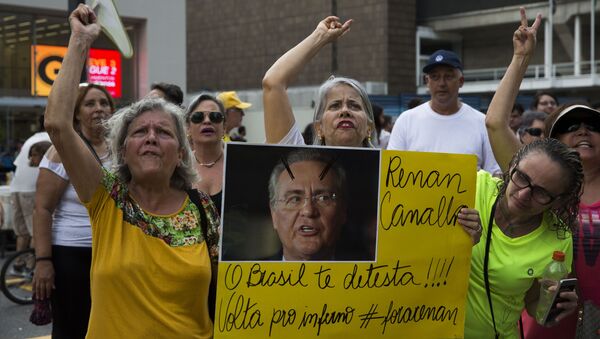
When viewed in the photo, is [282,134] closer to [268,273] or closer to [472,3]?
[268,273]

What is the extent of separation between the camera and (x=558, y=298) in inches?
105

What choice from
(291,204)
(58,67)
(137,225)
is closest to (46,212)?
(137,225)

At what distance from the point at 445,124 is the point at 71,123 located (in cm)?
314

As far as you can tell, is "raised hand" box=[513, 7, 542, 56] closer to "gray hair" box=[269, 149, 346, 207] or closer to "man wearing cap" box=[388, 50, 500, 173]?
"gray hair" box=[269, 149, 346, 207]

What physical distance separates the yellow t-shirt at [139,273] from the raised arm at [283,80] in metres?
0.71

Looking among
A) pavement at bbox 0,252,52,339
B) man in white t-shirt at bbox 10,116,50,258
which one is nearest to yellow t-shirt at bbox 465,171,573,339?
pavement at bbox 0,252,52,339

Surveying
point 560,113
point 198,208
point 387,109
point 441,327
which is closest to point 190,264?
point 198,208

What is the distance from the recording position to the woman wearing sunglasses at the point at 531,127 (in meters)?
6.16

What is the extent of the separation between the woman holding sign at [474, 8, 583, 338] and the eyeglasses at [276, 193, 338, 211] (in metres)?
0.66

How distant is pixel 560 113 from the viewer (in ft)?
10.7

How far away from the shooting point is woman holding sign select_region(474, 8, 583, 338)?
8.70 feet

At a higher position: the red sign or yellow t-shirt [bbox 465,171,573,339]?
the red sign

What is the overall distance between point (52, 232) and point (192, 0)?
119ft

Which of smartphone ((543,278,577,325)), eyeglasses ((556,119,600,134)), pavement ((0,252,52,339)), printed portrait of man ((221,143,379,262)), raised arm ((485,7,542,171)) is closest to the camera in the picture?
printed portrait of man ((221,143,379,262))
